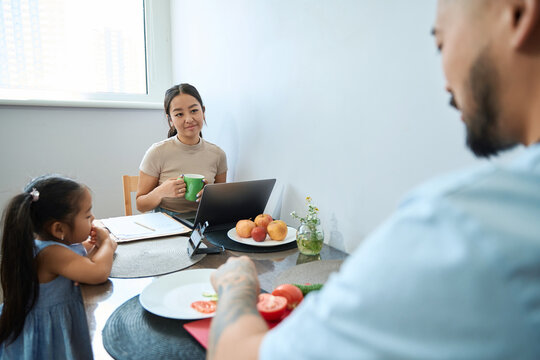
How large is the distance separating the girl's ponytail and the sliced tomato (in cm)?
49

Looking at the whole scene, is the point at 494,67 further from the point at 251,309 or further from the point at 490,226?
the point at 251,309

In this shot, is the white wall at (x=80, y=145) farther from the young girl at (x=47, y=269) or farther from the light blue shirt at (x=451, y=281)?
the light blue shirt at (x=451, y=281)

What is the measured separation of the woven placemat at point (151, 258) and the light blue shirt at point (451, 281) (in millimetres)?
725

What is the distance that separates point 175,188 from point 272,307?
94 cm

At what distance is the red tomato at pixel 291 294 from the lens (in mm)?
753

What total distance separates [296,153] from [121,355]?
96cm

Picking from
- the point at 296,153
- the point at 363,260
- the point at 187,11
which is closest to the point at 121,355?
the point at 363,260

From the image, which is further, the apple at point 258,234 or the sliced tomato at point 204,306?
the apple at point 258,234

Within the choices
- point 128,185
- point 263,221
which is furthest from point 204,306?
point 128,185

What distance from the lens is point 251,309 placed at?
561 mm

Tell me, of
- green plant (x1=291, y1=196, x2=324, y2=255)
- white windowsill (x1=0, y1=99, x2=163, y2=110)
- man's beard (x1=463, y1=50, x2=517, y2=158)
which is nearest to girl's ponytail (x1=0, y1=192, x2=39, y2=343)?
green plant (x1=291, y1=196, x2=324, y2=255)

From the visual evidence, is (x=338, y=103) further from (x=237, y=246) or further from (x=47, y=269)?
(x=47, y=269)

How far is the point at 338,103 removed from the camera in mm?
1222

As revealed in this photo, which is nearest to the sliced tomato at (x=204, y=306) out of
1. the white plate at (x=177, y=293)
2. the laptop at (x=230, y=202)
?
the white plate at (x=177, y=293)
